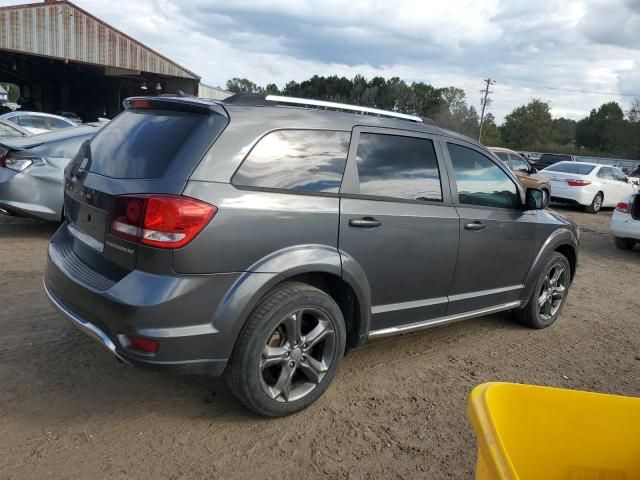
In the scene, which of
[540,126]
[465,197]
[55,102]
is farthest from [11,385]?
[540,126]

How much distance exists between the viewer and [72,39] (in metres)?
26.4

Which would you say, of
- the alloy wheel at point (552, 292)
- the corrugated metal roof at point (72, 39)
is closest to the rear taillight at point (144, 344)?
the alloy wheel at point (552, 292)

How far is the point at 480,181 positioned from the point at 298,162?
1.75 m

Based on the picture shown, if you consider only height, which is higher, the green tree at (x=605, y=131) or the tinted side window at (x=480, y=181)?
the green tree at (x=605, y=131)

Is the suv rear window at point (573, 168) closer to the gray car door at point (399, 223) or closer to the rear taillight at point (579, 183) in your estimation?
the rear taillight at point (579, 183)

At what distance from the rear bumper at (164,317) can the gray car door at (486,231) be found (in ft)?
6.43

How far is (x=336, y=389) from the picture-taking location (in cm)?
360

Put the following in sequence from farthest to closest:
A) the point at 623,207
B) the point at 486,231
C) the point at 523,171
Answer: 1. the point at 523,171
2. the point at 623,207
3. the point at 486,231

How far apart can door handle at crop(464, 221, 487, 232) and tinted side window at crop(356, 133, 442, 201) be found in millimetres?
318

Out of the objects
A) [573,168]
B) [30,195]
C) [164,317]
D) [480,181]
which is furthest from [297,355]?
[573,168]

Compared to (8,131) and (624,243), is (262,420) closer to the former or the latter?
(624,243)

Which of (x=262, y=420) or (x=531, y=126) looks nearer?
(x=262, y=420)

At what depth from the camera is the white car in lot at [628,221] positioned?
9.32 m

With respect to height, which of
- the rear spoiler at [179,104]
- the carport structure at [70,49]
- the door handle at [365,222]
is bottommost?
the door handle at [365,222]
